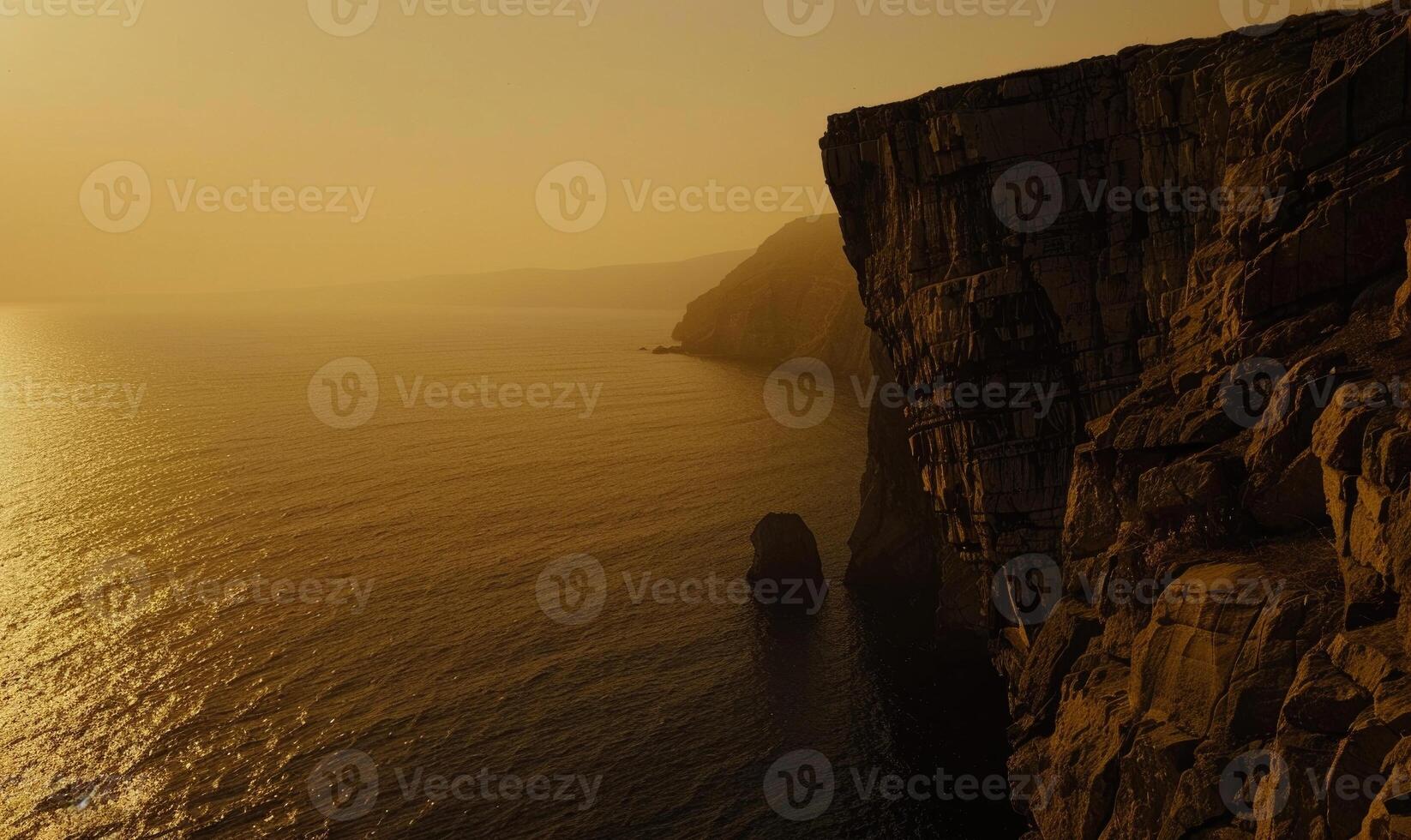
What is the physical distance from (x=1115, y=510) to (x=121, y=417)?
12410 cm

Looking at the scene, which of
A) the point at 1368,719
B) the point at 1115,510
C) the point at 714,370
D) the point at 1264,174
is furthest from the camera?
the point at 714,370

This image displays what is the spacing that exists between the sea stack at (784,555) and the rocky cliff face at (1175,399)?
11084mm

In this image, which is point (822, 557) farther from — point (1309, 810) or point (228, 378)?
point (228, 378)

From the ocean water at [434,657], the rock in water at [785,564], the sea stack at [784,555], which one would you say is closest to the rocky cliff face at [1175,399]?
the ocean water at [434,657]

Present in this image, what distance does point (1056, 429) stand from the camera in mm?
48250

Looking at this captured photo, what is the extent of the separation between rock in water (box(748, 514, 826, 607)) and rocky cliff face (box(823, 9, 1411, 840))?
10729 mm

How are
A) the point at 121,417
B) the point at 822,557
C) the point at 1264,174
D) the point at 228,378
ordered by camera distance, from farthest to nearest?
the point at 228,378 < the point at 121,417 < the point at 822,557 < the point at 1264,174

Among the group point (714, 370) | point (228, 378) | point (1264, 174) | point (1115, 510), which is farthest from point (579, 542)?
point (228, 378)

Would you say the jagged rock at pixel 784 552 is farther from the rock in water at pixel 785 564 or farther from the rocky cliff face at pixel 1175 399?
the rocky cliff face at pixel 1175 399

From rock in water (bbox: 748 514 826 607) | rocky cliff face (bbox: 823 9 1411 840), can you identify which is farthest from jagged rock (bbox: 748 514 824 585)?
rocky cliff face (bbox: 823 9 1411 840)

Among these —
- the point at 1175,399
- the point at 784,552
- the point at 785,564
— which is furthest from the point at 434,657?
the point at 1175,399

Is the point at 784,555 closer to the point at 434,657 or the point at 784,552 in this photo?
the point at 784,552

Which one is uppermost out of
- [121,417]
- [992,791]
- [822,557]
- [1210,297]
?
[121,417]

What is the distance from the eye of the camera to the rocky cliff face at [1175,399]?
21375 millimetres
